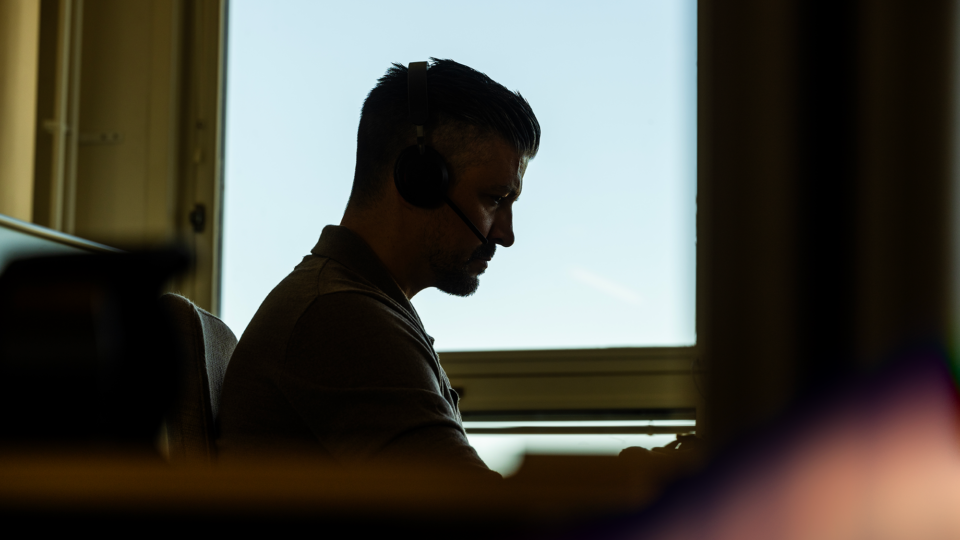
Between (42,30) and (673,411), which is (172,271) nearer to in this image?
(673,411)

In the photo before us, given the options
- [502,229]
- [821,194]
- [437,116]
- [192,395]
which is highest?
[437,116]

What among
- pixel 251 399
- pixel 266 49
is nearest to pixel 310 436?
pixel 251 399

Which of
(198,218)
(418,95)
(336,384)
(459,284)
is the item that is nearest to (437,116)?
(418,95)

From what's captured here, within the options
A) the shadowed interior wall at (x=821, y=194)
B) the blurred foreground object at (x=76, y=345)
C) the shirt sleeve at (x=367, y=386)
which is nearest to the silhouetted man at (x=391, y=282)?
the shirt sleeve at (x=367, y=386)

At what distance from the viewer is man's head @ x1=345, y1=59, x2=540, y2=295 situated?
45.8 inches

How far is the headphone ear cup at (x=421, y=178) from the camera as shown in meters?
1.13

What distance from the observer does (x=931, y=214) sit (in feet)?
1.10

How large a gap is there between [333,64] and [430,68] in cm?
68

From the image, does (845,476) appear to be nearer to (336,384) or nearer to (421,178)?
(336,384)

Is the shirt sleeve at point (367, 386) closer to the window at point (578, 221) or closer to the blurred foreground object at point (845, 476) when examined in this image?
the blurred foreground object at point (845, 476)

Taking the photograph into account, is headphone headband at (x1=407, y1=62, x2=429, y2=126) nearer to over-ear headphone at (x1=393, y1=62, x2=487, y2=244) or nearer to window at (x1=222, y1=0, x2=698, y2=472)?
over-ear headphone at (x1=393, y1=62, x2=487, y2=244)

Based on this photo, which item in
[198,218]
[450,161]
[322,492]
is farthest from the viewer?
[198,218]

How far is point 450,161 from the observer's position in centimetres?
118

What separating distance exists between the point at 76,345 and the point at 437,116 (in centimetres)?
79
